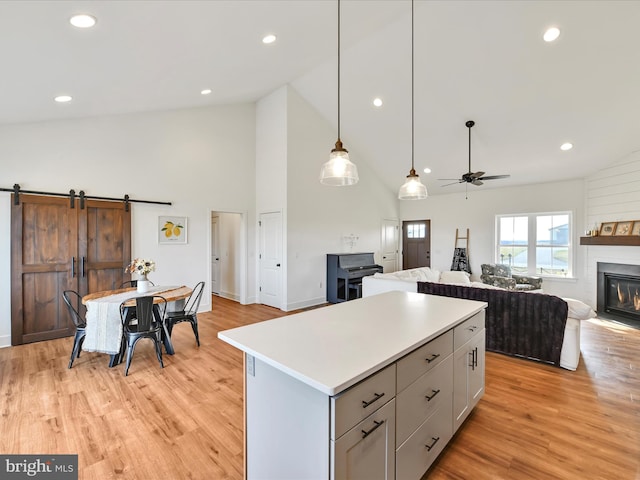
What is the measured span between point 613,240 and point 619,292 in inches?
36.6

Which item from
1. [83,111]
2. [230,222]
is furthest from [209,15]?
[230,222]

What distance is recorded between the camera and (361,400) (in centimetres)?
121

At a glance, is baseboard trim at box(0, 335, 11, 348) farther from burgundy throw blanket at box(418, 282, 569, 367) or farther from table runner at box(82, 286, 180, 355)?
burgundy throw blanket at box(418, 282, 569, 367)

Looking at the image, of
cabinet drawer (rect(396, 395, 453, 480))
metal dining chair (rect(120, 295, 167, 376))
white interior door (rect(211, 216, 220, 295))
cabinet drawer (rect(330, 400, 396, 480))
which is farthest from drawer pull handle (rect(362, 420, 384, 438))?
white interior door (rect(211, 216, 220, 295))

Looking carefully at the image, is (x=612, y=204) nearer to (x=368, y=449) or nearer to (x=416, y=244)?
(x=416, y=244)

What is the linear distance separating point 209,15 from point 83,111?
2.55 meters

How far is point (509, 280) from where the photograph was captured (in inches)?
235

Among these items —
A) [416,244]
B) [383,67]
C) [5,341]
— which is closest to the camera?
[5,341]

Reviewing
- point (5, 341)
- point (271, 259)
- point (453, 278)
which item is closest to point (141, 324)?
point (5, 341)

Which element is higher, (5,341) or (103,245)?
(103,245)

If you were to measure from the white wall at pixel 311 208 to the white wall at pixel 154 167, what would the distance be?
1.02 meters

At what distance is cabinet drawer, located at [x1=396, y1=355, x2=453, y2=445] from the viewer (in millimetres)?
1463

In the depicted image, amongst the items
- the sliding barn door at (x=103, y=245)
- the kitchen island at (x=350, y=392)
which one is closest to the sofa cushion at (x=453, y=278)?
the kitchen island at (x=350, y=392)

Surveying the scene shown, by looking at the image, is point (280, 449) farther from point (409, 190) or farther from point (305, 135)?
point (305, 135)
